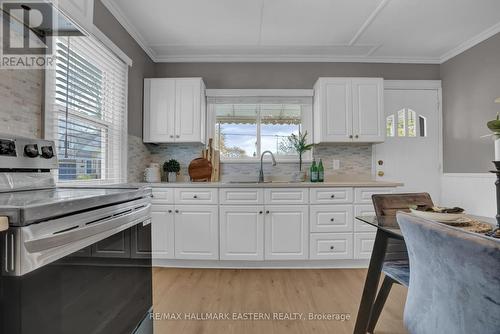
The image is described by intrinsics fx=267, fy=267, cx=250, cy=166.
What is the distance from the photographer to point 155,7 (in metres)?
2.48

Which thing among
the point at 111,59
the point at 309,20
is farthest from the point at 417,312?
the point at 111,59

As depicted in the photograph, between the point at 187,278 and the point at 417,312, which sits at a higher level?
the point at 417,312

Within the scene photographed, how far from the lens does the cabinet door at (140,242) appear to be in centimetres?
120

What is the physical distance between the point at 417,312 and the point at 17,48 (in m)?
2.13

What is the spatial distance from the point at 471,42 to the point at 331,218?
2.63 meters

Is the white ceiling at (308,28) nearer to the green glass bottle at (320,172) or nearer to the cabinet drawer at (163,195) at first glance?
the green glass bottle at (320,172)

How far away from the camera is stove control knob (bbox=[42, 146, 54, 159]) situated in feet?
4.40

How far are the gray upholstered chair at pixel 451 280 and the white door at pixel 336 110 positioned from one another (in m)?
2.27

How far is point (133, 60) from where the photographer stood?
115 inches

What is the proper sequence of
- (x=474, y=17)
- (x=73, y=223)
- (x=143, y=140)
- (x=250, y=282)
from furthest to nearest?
(x=143, y=140) → (x=474, y=17) → (x=250, y=282) → (x=73, y=223)

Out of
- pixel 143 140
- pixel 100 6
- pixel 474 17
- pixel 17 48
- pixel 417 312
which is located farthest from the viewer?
pixel 143 140

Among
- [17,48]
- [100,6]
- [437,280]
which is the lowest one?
[437,280]

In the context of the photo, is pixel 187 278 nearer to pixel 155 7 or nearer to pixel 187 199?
pixel 187 199

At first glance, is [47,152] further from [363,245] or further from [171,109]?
[363,245]
